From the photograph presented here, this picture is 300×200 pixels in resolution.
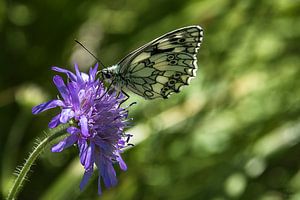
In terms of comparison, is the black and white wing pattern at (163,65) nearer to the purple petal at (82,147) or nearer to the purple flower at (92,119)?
the purple flower at (92,119)

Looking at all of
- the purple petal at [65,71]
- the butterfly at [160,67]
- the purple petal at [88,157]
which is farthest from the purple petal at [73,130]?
the butterfly at [160,67]

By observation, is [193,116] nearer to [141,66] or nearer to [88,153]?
[141,66]

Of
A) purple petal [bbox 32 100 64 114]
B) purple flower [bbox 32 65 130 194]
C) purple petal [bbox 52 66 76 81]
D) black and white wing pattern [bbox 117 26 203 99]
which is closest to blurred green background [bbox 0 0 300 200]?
black and white wing pattern [bbox 117 26 203 99]

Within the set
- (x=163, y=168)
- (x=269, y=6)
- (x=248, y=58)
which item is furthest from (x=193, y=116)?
(x=269, y=6)

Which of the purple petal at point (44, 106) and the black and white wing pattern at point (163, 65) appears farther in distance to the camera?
the black and white wing pattern at point (163, 65)

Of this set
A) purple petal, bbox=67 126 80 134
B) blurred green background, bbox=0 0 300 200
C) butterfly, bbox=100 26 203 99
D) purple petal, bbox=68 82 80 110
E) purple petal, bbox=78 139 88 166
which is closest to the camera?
purple petal, bbox=67 126 80 134

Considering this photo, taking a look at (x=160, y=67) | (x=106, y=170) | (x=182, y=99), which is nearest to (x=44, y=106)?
(x=106, y=170)

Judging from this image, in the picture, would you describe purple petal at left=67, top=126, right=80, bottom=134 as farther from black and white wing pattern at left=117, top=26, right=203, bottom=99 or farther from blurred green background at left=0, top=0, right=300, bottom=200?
blurred green background at left=0, top=0, right=300, bottom=200
